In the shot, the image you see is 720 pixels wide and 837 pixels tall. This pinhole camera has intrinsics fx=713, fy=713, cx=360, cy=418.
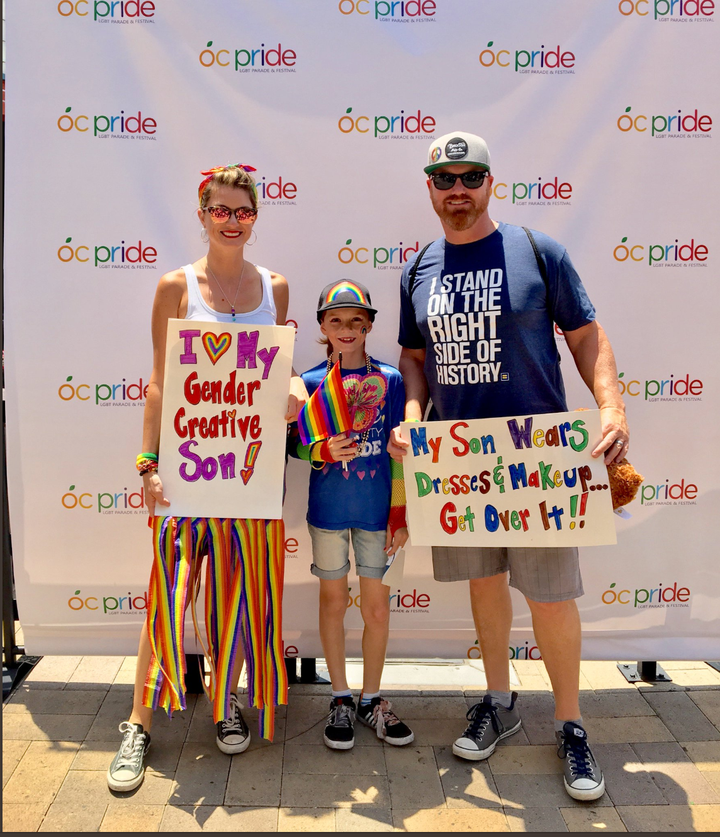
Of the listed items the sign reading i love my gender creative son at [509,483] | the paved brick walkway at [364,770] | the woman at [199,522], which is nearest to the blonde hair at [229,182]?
the woman at [199,522]

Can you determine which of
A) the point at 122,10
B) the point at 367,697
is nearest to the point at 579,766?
the point at 367,697

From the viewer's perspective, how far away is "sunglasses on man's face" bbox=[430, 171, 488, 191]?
253 cm

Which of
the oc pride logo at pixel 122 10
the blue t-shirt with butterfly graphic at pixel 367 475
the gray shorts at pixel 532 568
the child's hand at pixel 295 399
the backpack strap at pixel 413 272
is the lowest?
the gray shorts at pixel 532 568

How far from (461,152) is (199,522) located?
5.39 ft

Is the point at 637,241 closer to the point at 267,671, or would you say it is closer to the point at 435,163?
the point at 435,163

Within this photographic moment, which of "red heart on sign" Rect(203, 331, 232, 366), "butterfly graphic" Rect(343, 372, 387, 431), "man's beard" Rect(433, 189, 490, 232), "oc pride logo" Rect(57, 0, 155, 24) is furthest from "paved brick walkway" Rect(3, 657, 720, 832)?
"oc pride logo" Rect(57, 0, 155, 24)

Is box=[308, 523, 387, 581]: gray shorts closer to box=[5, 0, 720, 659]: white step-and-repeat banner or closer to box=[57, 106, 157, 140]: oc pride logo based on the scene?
box=[5, 0, 720, 659]: white step-and-repeat banner

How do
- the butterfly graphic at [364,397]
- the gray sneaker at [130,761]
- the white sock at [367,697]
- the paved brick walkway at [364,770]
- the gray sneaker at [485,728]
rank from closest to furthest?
the paved brick walkway at [364,770]
the gray sneaker at [130,761]
the butterfly graphic at [364,397]
the gray sneaker at [485,728]
the white sock at [367,697]

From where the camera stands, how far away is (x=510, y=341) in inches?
99.8

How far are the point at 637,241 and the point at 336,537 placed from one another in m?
1.84

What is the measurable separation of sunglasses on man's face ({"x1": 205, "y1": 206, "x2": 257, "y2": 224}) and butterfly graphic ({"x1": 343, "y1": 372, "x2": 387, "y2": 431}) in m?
0.69

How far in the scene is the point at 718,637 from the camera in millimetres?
3420

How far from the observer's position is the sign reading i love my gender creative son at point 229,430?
2.62 metres

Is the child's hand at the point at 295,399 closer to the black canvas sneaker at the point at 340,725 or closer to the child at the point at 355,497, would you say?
the child at the point at 355,497
